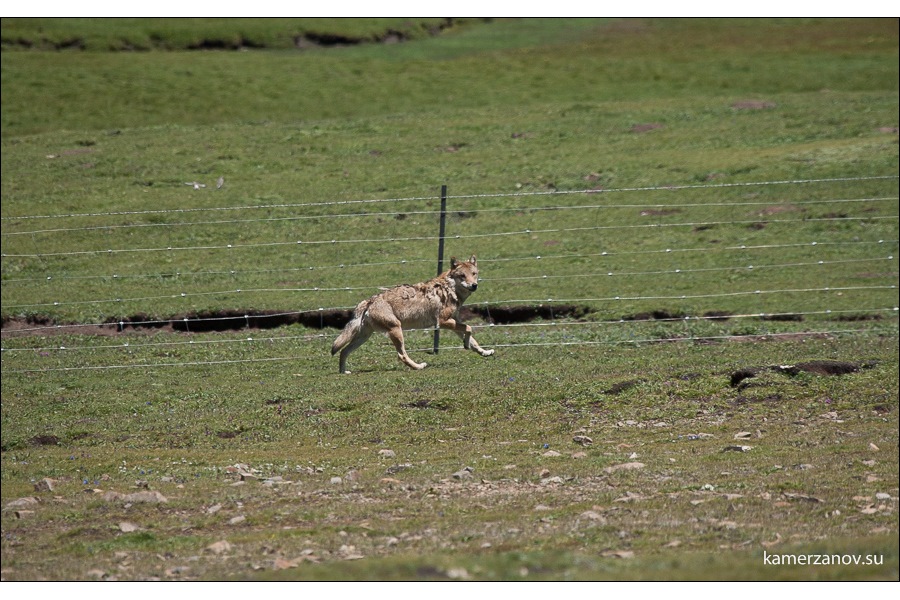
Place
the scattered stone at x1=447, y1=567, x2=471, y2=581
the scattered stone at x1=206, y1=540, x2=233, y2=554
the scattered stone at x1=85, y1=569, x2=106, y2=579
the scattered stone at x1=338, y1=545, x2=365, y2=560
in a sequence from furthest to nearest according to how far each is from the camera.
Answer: the scattered stone at x1=206, y1=540, x2=233, y2=554
the scattered stone at x1=338, y1=545, x2=365, y2=560
the scattered stone at x1=85, y1=569, x2=106, y2=579
the scattered stone at x1=447, y1=567, x2=471, y2=581

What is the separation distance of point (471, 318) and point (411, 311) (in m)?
5.10

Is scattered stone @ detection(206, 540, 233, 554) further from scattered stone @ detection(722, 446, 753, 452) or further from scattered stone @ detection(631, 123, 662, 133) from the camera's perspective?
scattered stone @ detection(631, 123, 662, 133)

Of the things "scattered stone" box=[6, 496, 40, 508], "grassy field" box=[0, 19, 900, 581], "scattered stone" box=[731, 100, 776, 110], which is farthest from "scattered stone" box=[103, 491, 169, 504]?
"scattered stone" box=[731, 100, 776, 110]

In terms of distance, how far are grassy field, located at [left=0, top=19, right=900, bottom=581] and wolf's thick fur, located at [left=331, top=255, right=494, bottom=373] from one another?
0.52 m

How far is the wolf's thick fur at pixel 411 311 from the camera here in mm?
16906

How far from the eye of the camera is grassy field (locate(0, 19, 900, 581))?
9.84 m

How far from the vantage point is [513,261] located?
84.1ft

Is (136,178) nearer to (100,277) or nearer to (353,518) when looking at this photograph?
(100,277)

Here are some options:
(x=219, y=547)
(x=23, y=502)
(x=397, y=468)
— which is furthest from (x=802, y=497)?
(x=23, y=502)

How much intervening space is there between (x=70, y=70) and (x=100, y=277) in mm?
29922

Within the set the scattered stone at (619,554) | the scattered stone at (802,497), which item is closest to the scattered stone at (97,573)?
the scattered stone at (619,554)

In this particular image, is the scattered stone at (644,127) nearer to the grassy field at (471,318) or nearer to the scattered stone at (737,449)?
the grassy field at (471,318)

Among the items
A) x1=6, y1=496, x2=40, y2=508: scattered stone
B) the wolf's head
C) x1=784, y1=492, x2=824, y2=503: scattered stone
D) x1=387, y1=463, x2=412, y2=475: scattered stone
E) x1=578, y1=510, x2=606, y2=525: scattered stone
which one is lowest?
x1=6, y1=496, x2=40, y2=508: scattered stone

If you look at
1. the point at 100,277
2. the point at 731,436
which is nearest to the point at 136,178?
the point at 100,277
